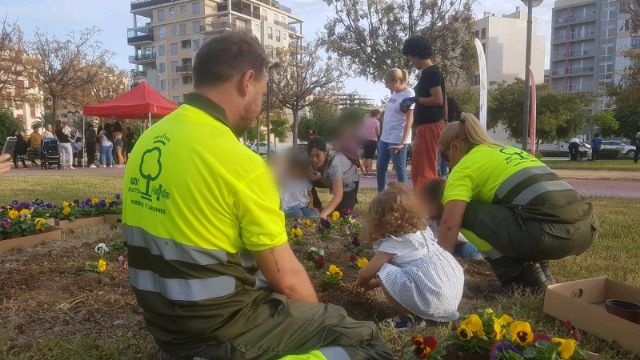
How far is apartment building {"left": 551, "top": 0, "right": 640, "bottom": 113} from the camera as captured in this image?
76.2m

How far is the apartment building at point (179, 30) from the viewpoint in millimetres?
71875

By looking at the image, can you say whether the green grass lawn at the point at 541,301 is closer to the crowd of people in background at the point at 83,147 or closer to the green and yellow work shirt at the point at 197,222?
the green and yellow work shirt at the point at 197,222

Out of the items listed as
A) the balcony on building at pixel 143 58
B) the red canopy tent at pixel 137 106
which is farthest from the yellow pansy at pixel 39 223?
the balcony on building at pixel 143 58

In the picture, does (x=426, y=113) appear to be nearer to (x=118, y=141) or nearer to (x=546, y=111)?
(x=118, y=141)

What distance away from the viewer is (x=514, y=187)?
10.00 ft

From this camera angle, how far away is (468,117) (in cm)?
331

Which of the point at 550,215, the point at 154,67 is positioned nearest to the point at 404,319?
the point at 550,215

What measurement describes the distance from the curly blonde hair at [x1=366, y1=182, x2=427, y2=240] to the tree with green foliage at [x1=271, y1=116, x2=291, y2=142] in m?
42.0

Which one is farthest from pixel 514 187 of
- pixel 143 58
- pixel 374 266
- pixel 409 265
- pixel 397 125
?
pixel 143 58

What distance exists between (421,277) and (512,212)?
2.71 feet

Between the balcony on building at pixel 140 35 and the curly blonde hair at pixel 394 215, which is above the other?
the balcony on building at pixel 140 35

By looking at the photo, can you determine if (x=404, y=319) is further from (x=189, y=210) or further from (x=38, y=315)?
(x=38, y=315)

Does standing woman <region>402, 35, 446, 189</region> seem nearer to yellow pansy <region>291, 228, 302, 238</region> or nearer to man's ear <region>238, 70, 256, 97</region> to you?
yellow pansy <region>291, 228, 302, 238</region>

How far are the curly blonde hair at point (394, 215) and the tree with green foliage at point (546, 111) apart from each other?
32901 millimetres
